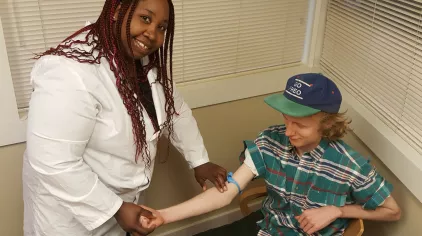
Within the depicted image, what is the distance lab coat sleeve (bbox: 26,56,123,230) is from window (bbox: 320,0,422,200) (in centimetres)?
109

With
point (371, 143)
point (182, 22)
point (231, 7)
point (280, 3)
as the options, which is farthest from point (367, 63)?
point (182, 22)

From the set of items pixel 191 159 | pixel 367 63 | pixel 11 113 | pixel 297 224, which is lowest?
pixel 297 224

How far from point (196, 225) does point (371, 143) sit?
3.32 feet

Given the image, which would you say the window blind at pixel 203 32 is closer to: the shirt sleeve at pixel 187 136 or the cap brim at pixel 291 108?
the shirt sleeve at pixel 187 136

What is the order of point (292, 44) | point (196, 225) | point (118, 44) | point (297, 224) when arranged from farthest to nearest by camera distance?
point (196, 225), point (292, 44), point (297, 224), point (118, 44)

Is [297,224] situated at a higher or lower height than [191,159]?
lower

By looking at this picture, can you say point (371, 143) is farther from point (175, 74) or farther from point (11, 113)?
point (11, 113)

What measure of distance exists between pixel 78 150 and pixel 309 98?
0.72 meters

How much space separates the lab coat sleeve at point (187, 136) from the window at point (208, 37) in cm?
30

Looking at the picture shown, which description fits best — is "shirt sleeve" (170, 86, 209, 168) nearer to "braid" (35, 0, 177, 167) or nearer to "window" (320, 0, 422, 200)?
"braid" (35, 0, 177, 167)

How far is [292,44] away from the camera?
88.7 inches

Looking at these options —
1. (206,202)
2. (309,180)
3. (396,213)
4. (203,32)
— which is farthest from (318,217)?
(203,32)

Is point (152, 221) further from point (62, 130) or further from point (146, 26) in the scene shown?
point (146, 26)

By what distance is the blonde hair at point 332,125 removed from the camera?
5.03 feet
